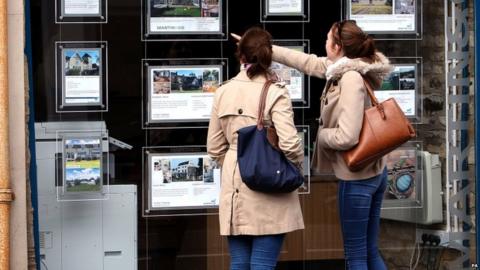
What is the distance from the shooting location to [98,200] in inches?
234

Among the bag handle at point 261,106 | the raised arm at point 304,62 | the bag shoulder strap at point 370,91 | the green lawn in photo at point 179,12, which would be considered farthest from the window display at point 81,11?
the bag shoulder strap at point 370,91

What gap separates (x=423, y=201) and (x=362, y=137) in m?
1.79

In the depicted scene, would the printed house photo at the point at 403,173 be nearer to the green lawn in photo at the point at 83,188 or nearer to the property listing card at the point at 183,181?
the property listing card at the point at 183,181

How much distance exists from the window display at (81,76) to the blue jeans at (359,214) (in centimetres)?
183

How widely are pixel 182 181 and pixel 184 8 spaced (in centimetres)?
116

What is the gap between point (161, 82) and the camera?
19.6 ft

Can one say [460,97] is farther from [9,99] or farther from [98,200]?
[9,99]

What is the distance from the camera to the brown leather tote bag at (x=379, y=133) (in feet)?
15.8

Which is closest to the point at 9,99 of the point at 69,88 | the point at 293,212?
the point at 69,88

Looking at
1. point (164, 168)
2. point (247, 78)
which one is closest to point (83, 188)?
point (164, 168)

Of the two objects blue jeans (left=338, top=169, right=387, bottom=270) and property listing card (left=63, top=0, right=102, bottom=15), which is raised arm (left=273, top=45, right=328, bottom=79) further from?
property listing card (left=63, top=0, right=102, bottom=15)

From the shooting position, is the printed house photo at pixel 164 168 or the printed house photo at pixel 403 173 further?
the printed house photo at pixel 403 173

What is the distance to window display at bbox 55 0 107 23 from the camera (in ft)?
19.3

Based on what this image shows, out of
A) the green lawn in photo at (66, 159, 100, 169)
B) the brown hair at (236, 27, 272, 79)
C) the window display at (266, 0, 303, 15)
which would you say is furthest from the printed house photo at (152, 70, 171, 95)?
the brown hair at (236, 27, 272, 79)
